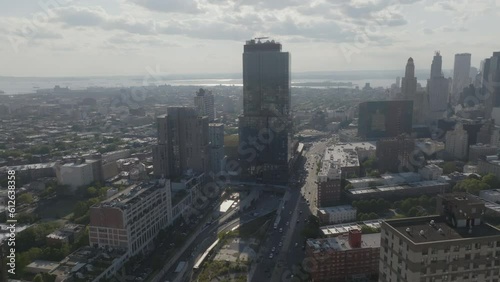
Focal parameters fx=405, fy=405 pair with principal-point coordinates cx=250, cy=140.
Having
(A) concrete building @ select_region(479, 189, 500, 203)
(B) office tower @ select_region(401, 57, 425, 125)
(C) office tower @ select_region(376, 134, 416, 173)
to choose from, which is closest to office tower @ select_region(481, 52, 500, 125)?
(B) office tower @ select_region(401, 57, 425, 125)

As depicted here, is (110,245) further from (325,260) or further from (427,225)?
(427,225)

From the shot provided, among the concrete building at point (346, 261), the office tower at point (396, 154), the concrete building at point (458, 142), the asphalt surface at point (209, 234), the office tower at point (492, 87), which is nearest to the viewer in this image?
the concrete building at point (346, 261)

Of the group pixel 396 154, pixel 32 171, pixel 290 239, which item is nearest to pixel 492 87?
pixel 396 154

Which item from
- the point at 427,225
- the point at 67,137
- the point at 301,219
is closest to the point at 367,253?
the point at 301,219

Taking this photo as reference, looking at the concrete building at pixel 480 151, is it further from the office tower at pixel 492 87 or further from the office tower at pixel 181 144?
the office tower at pixel 181 144

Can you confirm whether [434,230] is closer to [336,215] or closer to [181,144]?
[336,215]

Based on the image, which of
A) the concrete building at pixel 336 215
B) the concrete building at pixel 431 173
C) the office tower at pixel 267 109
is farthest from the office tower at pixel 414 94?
the concrete building at pixel 336 215

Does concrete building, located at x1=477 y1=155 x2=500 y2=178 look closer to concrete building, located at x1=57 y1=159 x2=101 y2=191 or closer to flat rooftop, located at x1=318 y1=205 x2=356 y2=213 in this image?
flat rooftop, located at x1=318 y1=205 x2=356 y2=213
